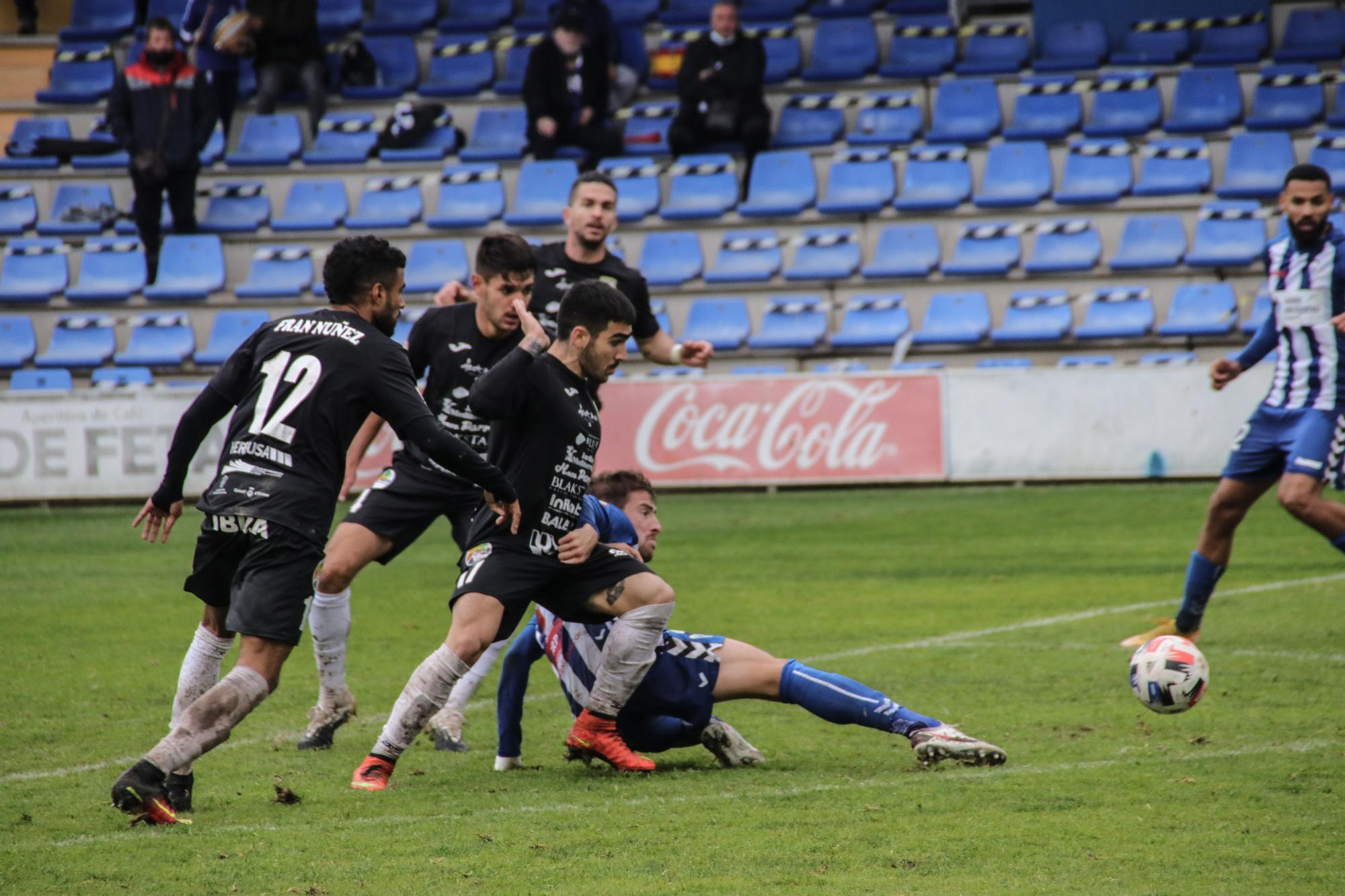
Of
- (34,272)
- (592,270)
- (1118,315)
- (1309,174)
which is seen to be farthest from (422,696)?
(34,272)

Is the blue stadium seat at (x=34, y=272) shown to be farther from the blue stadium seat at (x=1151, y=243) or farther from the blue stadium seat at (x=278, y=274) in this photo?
the blue stadium seat at (x=1151, y=243)

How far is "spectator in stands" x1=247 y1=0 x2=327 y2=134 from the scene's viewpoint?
20.1m

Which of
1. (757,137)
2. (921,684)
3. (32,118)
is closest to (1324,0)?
(757,137)

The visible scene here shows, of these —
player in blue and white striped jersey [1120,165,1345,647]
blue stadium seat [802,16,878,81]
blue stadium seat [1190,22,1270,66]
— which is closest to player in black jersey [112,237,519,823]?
player in blue and white striped jersey [1120,165,1345,647]

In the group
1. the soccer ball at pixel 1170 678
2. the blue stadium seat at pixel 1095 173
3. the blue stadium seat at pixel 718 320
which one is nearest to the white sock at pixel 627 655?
the soccer ball at pixel 1170 678

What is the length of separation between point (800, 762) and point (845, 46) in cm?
1633

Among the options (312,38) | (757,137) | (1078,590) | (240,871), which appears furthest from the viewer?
(312,38)

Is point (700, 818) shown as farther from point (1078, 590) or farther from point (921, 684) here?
point (1078, 590)

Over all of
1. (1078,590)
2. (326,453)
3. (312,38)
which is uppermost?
(312,38)

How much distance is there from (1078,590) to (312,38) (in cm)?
1461

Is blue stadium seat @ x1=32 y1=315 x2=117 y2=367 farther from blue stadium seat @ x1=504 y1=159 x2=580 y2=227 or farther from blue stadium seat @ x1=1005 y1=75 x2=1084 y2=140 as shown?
blue stadium seat @ x1=1005 y1=75 x2=1084 y2=140

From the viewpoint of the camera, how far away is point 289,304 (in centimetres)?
1922

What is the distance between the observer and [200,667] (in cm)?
548

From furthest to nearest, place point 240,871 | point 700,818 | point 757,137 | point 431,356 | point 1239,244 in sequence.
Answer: point 757,137, point 1239,244, point 431,356, point 700,818, point 240,871
